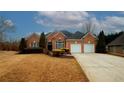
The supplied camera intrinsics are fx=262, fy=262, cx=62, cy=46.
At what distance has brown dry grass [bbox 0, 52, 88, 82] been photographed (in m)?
7.27

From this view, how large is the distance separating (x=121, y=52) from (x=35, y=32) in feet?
9.78

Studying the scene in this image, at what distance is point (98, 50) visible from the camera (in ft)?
27.1

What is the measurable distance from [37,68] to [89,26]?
2.06 m

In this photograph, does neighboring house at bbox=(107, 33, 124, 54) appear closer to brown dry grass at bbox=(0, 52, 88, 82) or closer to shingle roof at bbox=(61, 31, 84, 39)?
shingle roof at bbox=(61, 31, 84, 39)

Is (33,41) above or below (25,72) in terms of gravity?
above

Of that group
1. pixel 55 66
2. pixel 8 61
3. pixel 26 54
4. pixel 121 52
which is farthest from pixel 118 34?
pixel 8 61

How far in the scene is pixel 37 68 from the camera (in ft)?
24.9

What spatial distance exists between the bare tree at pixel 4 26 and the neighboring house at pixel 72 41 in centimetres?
64

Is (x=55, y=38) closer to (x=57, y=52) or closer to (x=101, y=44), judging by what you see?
(x=57, y=52)

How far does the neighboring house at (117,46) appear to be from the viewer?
8364 mm

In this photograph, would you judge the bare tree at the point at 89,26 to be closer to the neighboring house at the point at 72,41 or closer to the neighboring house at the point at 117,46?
the neighboring house at the point at 72,41
